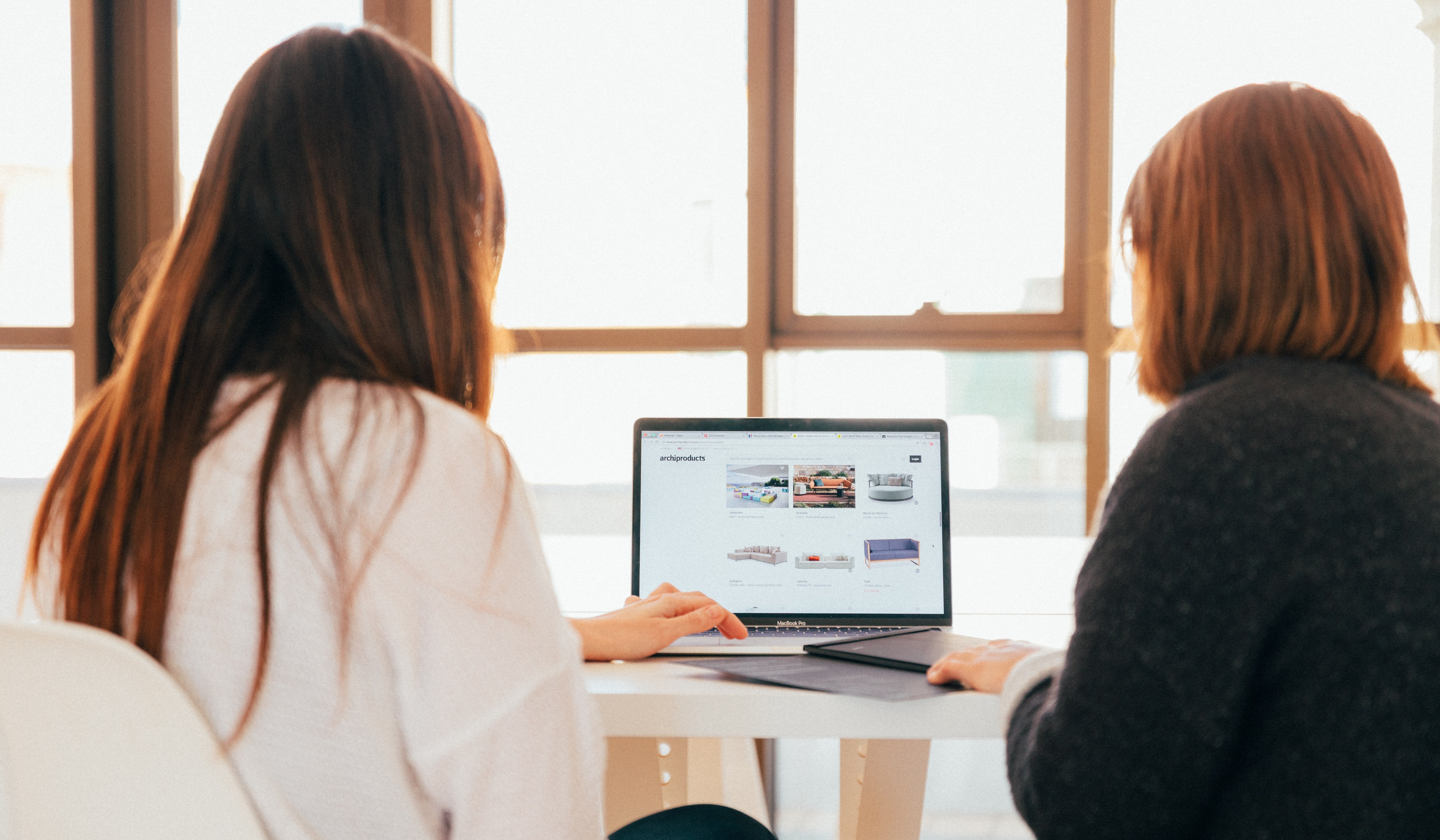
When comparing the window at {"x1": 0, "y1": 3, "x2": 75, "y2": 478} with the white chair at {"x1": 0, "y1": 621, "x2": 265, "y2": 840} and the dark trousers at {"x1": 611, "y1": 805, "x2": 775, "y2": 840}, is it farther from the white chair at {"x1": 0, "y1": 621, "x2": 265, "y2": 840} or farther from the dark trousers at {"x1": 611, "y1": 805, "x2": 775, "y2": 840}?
the white chair at {"x1": 0, "y1": 621, "x2": 265, "y2": 840}

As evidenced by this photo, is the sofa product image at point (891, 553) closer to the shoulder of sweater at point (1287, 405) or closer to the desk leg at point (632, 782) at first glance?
the desk leg at point (632, 782)

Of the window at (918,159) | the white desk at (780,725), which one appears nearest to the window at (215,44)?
the window at (918,159)

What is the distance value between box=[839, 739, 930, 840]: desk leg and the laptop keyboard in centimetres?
14

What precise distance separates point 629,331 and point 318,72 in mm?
1434

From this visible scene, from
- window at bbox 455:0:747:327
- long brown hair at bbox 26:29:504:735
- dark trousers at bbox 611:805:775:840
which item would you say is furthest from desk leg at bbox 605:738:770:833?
window at bbox 455:0:747:327

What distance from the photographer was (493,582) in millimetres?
649

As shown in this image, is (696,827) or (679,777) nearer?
(696,827)

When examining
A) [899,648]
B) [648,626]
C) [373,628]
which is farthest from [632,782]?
[373,628]

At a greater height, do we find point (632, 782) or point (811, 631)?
point (811, 631)

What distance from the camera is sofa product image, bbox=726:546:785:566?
4.67 ft

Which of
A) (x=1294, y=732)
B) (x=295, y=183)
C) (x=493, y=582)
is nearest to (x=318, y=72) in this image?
(x=295, y=183)

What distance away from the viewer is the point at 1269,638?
693 mm

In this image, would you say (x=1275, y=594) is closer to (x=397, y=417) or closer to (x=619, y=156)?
(x=397, y=417)

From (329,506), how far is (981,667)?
68 cm
